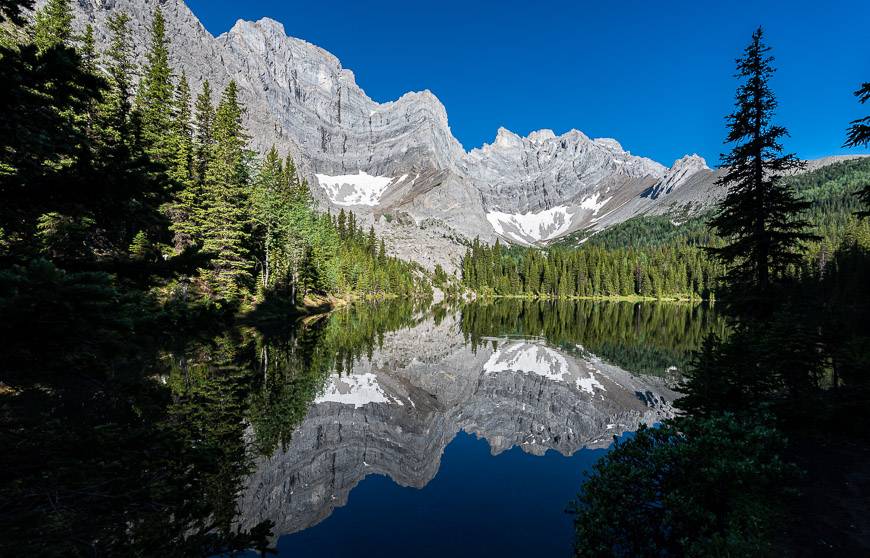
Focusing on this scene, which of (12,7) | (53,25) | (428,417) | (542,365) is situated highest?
(53,25)

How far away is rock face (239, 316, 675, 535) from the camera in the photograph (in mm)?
12289

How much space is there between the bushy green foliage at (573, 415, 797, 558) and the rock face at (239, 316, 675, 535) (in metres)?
6.79

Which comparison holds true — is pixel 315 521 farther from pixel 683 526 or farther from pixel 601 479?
pixel 683 526

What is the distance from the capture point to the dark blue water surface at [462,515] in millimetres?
9797

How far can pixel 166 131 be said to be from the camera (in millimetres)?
41875

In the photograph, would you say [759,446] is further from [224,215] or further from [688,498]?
[224,215]

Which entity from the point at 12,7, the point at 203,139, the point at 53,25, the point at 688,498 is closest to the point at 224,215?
the point at 203,139

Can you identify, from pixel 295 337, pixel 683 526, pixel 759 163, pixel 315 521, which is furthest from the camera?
pixel 295 337

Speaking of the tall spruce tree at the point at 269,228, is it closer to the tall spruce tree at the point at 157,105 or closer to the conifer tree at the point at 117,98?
the tall spruce tree at the point at 157,105

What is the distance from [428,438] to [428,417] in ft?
9.54

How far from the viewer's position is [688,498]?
7918 mm

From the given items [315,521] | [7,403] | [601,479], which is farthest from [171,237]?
[601,479]

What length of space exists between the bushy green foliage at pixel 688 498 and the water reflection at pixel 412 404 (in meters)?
4.95

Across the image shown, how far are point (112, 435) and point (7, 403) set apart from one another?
1330cm
